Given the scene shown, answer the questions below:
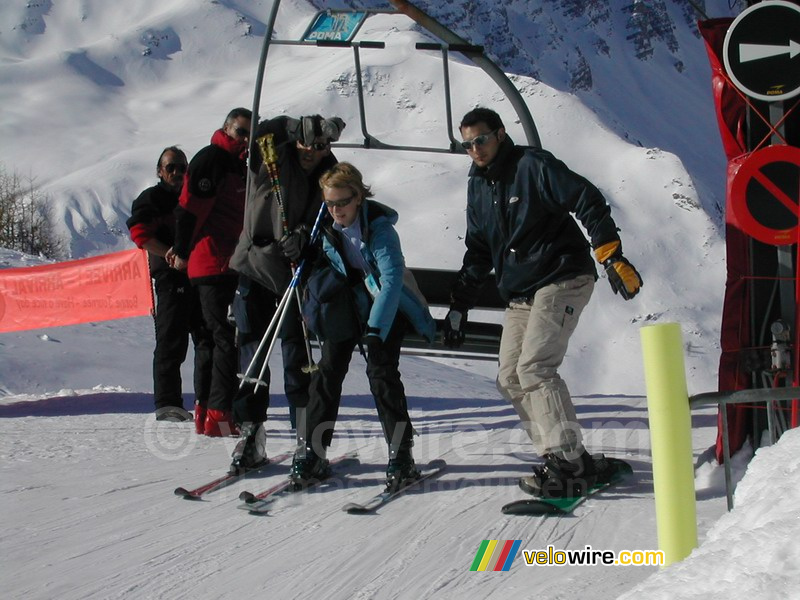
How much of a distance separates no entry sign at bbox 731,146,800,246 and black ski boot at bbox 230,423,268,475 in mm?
2335

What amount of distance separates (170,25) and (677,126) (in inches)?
2784

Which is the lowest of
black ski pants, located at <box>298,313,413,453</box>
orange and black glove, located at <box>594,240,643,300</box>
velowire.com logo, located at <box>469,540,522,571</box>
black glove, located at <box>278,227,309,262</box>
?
A: velowire.com logo, located at <box>469,540,522,571</box>

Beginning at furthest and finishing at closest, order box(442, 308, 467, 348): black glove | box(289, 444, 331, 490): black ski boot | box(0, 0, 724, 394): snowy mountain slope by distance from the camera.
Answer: box(0, 0, 724, 394): snowy mountain slope, box(442, 308, 467, 348): black glove, box(289, 444, 331, 490): black ski boot

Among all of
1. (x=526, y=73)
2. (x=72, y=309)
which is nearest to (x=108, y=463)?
(x=72, y=309)

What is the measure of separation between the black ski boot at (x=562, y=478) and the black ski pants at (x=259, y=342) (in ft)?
3.87

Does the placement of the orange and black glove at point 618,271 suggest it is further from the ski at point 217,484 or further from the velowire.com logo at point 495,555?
the ski at point 217,484

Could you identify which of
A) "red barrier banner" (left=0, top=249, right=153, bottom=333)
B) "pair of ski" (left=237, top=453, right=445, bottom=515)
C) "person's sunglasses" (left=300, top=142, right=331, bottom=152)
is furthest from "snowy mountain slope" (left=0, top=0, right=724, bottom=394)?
"pair of ski" (left=237, top=453, right=445, bottom=515)

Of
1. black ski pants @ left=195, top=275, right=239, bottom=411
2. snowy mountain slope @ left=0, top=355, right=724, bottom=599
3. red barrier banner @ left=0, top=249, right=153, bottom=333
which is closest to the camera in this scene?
snowy mountain slope @ left=0, top=355, right=724, bottom=599

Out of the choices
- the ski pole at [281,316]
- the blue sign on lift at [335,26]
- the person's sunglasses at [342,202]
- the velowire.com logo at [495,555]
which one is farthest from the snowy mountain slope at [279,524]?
the blue sign on lift at [335,26]

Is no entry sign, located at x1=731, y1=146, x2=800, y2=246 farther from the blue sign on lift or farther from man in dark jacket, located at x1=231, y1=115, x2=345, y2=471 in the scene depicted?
the blue sign on lift

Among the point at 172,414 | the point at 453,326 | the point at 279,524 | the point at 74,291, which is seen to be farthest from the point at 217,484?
the point at 74,291

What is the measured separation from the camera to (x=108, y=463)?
502 centimetres

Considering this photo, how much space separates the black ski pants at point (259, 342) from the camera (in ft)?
A: 15.0

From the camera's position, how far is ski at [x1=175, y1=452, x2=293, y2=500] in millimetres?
4301
